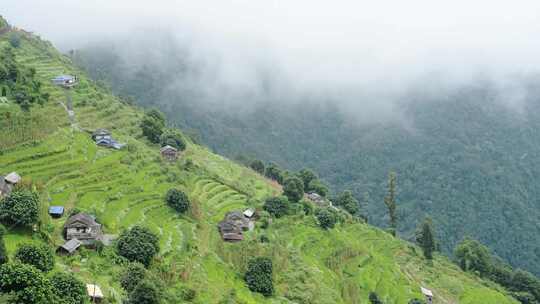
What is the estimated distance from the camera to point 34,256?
1374 inches

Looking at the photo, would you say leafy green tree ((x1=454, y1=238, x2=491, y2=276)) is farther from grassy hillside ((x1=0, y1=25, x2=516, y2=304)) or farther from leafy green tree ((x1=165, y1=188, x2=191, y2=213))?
leafy green tree ((x1=165, y1=188, x2=191, y2=213))

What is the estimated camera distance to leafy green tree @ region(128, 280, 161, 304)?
35.8 meters

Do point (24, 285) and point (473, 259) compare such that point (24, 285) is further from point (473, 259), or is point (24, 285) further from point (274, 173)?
point (473, 259)

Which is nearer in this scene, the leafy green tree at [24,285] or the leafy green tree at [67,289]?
the leafy green tree at [24,285]

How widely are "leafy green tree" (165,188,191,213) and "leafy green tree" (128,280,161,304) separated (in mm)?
21459

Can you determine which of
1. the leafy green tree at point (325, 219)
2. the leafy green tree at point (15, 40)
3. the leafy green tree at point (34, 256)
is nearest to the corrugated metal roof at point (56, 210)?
the leafy green tree at point (34, 256)

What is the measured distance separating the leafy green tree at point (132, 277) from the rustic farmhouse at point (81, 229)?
19.6ft

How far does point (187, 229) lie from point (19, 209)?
59.4 feet

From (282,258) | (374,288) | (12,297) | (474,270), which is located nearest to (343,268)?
(374,288)

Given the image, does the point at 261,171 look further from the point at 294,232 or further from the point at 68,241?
the point at 68,241

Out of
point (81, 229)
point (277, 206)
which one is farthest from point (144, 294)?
point (277, 206)

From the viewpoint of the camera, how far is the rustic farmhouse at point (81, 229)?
44.3 meters

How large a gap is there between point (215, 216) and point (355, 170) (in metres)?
133

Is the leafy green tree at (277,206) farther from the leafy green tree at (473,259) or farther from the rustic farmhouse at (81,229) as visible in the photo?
the leafy green tree at (473,259)
